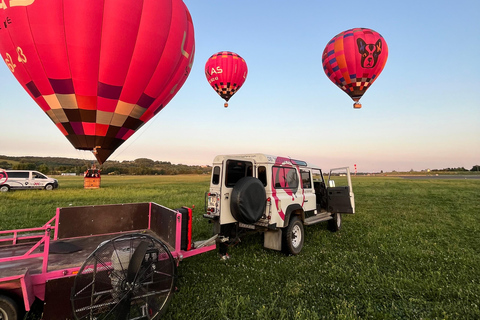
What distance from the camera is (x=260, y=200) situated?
6348mm

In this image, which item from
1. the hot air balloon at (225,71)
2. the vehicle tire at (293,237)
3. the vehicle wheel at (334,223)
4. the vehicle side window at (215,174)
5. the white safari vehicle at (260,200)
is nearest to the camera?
the white safari vehicle at (260,200)

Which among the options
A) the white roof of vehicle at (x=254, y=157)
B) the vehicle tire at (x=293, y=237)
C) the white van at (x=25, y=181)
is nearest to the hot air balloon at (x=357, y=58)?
the white roof of vehicle at (x=254, y=157)

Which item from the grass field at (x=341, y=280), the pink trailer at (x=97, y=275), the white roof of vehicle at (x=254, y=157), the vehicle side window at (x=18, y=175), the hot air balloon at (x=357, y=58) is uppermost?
the hot air balloon at (x=357, y=58)

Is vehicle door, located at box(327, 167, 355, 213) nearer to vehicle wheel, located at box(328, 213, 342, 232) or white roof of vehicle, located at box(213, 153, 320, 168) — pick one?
vehicle wheel, located at box(328, 213, 342, 232)

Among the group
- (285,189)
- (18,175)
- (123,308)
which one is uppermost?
(285,189)

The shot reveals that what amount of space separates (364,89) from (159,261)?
17486 mm

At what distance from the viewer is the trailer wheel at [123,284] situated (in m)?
3.53

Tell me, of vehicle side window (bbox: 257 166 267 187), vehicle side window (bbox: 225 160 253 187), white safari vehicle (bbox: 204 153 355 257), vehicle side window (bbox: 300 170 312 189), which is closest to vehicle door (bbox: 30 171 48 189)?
white safari vehicle (bbox: 204 153 355 257)

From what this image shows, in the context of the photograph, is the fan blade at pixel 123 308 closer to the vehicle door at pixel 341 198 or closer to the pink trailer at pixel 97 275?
the pink trailer at pixel 97 275

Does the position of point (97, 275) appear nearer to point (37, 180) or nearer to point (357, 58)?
point (357, 58)

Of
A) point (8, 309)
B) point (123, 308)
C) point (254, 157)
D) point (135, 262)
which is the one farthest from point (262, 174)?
point (8, 309)

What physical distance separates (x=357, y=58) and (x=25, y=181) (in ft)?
99.2

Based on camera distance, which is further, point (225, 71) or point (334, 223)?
point (225, 71)

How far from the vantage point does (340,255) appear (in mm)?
6781
